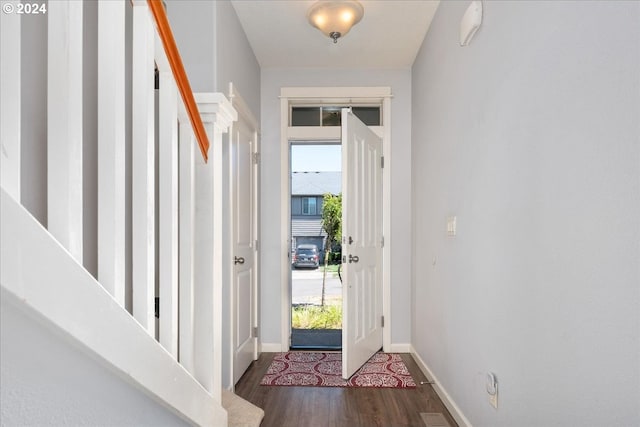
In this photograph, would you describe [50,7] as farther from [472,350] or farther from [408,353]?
[408,353]

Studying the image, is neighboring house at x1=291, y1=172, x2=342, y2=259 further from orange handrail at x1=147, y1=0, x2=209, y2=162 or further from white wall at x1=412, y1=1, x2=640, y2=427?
orange handrail at x1=147, y1=0, x2=209, y2=162

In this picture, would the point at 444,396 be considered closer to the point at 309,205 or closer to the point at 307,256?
the point at 307,256

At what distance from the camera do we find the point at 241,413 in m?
1.66

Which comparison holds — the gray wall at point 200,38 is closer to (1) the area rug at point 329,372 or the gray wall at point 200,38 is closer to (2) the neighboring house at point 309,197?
(1) the area rug at point 329,372

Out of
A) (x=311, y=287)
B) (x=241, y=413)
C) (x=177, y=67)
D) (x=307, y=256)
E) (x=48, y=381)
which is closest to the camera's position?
(x=48, y=381)

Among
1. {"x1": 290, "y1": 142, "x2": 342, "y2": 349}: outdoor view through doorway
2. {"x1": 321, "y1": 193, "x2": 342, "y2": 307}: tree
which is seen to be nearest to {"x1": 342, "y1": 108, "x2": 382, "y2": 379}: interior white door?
{"x1": 290, "y1": 142, "x2": 342, "y2": 349}: outdoor view through doorway

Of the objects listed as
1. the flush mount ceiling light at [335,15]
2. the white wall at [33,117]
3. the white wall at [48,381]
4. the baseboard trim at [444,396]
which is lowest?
the baseboard trim at [444,396]

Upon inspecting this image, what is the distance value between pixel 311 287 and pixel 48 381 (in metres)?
7.44

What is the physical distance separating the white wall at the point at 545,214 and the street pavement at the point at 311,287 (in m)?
Result: 3.84

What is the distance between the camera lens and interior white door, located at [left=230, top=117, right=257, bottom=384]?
2.77 metres

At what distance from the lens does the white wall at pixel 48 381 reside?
0.61m

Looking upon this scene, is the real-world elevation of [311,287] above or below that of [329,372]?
below

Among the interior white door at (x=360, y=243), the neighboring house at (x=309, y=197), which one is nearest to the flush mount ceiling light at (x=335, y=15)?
the interior white door at (x=360, y=243)

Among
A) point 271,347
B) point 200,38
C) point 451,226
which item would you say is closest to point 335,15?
point 200,38
